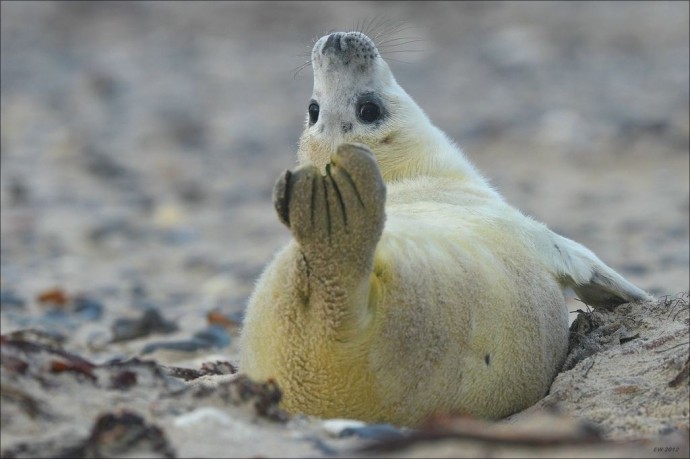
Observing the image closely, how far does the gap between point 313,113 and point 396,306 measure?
2.00 metres

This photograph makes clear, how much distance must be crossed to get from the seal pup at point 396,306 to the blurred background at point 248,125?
10.7ft

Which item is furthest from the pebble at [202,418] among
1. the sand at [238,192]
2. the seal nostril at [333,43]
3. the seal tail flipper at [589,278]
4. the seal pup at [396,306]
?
the seal nostril at [333,43]

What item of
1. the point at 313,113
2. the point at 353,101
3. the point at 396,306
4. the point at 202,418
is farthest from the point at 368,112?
the point at 202,418

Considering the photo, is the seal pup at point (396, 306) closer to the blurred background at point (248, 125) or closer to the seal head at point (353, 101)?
the seal head at point (353, 101)

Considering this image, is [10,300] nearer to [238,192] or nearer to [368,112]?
[368,112]

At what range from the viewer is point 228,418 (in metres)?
2.99

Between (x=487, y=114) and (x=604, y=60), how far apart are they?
2.19 meters

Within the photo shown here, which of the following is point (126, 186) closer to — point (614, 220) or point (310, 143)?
point (614, 220)

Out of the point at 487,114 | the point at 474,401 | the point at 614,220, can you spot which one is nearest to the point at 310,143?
the point at 474,401

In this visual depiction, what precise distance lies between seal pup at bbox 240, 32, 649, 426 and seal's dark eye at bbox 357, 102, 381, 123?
30.3 inches

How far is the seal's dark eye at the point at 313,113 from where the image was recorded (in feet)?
16.7

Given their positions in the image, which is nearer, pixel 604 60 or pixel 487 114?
pixel 487 114

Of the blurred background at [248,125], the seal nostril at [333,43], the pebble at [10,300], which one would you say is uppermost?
the blurred background at [248,125]

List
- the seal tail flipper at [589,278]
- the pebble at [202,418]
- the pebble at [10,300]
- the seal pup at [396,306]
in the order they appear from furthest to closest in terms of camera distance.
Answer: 1. the pebble at [10,300]
2. the seal tail flipper at [589,278]
3. the seal pup at [396,306]
4. the pebble at [202,418]
